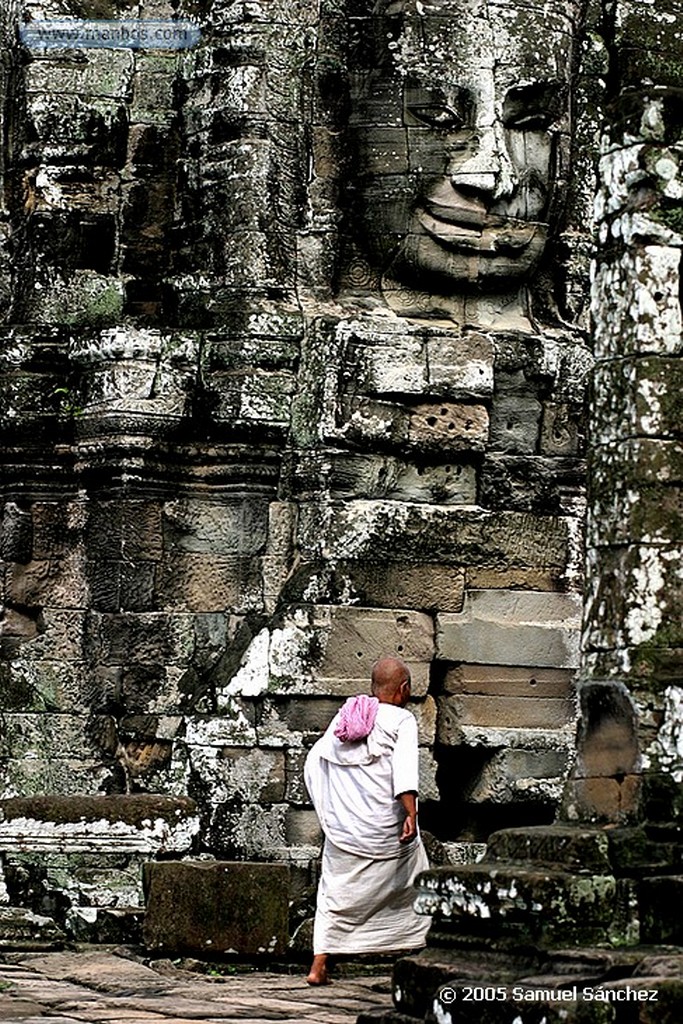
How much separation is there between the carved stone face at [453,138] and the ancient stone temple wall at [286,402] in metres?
0.02

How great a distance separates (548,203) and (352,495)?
2.21 m

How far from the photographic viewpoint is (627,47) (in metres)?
14.5

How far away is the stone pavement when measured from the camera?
12.9 metres

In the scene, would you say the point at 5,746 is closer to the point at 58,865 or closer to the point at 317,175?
the point at 58,865

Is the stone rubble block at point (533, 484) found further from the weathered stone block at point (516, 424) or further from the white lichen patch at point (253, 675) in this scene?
the white lichen patch at point (253, 675)

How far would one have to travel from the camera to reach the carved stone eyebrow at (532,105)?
55.5 feet

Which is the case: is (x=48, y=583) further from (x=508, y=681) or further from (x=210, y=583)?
(x=508, y=681)

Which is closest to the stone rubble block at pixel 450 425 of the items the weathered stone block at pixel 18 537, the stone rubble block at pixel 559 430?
the stone rubble block at pixel 559 430

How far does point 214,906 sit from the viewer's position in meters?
14.6

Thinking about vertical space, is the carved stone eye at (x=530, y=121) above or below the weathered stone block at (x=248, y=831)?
above

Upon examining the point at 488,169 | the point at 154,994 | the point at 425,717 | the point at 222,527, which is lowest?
the point at 154,994

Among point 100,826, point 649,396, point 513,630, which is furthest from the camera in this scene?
point 513,630

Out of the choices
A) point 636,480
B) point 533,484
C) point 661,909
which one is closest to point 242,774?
point 533,484

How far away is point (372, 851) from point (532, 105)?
16.2 ft
